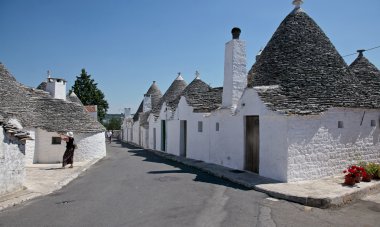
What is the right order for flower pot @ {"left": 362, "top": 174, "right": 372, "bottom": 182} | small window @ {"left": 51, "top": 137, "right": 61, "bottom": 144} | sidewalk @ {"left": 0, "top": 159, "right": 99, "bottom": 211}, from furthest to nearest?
small window @ {"left": 51, "top": 137, "right": 61, "bottom": 144}, flower pot @ {"left": 362, "top": 174, "right": 372, "bottom": 182}, sidewalk @ {"left": 0, "top": 159, "right": 99, "bottom": 211}

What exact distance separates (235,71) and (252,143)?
10.7 ft

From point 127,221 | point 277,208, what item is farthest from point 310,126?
point 127,221

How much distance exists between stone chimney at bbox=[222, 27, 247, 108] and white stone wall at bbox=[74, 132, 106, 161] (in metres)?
8.65

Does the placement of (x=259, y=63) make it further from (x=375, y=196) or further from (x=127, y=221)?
(x=127, y=221)

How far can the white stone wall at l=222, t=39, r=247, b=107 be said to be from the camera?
41.1 feet

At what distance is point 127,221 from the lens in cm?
582

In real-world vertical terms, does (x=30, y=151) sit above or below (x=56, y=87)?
below

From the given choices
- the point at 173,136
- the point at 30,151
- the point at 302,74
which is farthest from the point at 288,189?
the point at 30,151

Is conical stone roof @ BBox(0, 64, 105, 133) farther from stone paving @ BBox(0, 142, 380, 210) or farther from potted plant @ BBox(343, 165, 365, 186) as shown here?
potted plant @ BBox(343, 165, 365, 186)

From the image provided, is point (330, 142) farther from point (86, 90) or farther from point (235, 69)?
point (86, 90)

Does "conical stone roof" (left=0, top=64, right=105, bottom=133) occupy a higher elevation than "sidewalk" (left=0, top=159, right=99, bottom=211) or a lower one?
higher

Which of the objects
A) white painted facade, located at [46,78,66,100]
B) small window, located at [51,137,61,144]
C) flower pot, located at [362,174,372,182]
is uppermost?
white painted facade, located at [46,78,66,100]

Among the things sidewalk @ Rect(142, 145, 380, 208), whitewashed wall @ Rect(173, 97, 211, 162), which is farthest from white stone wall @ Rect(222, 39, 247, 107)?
sidewalk @ Rect(142, 145, 380, 208)

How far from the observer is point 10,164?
7.89 metres
